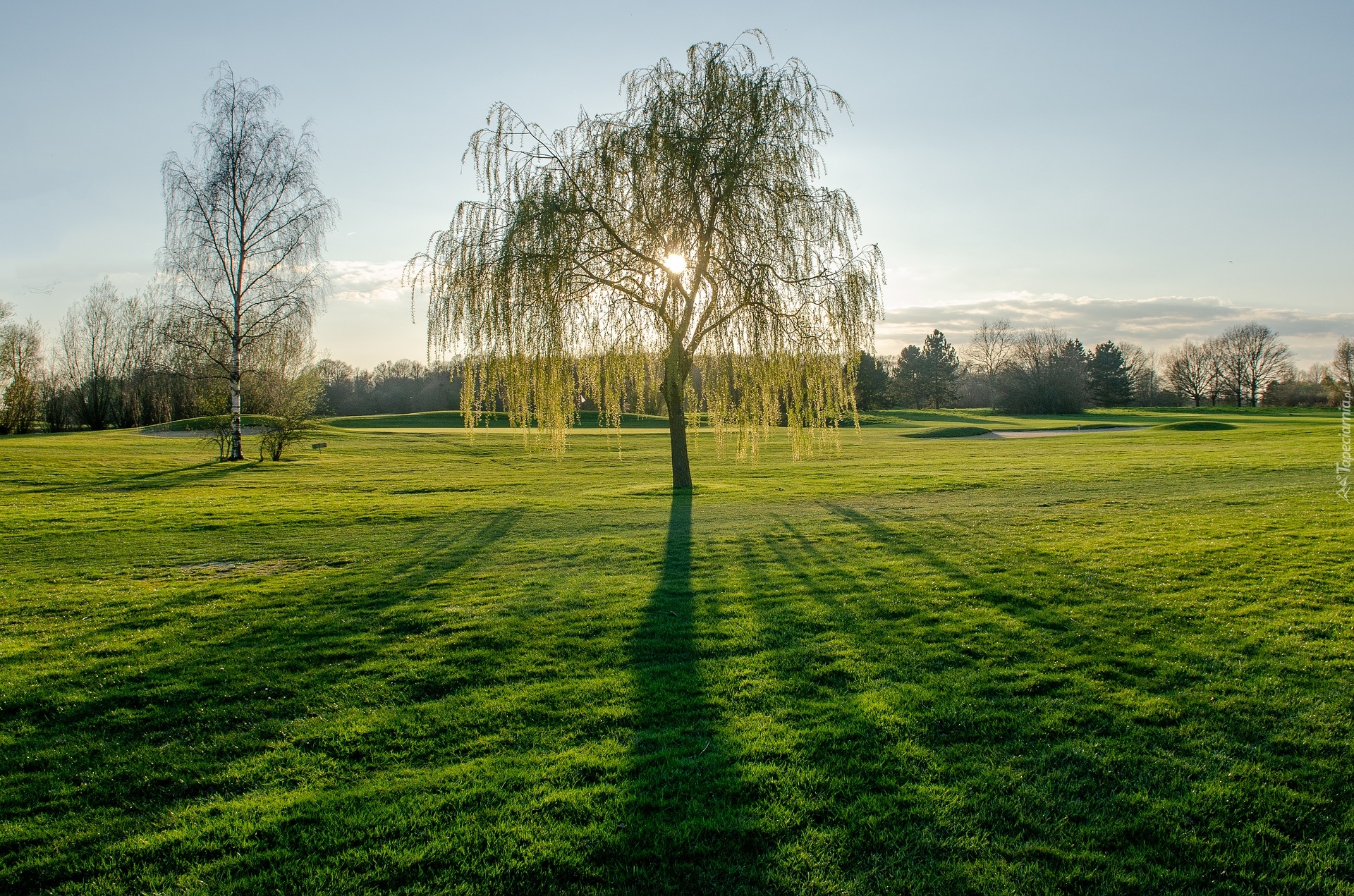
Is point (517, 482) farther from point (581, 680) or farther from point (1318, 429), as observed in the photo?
point (1318, 429)

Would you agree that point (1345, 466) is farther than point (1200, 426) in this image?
No

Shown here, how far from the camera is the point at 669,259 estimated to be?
1415 cm

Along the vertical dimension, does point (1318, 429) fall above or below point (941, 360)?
below

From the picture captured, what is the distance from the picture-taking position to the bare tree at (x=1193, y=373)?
77562 millimetres

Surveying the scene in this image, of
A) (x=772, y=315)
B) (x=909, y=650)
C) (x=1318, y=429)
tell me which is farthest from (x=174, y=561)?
(x=1318, y=429)

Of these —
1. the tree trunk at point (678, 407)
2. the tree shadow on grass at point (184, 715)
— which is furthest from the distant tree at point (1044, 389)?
the tree shadow on grass at point (184, 715)

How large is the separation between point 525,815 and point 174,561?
28.7 ft

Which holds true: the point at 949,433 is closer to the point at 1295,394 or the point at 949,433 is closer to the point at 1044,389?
the point at 1044,389

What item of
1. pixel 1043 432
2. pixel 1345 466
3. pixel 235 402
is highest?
pixel 235 402

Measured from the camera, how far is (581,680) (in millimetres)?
5293

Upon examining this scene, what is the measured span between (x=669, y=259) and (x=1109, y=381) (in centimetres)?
8299

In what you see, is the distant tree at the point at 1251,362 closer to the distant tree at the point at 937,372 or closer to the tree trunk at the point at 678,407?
the distant tree at the point at 937,372

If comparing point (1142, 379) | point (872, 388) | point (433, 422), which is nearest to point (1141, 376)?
point (1142, 379)

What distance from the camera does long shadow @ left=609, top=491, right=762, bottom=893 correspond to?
3156 mm
